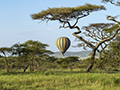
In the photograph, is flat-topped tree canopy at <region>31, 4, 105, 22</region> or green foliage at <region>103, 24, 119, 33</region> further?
green foliage at <region>103, 24, 119, 33</region>

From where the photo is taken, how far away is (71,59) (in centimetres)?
3978

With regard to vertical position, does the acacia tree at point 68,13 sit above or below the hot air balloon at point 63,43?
above

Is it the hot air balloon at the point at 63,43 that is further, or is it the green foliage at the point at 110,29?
the green foliage at the point at 110,29

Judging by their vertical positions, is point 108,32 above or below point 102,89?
above

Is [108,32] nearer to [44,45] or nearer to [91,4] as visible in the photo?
[91,4]

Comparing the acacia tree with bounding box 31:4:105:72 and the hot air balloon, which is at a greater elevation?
the acacia tree with bounding box 31:4:105:72

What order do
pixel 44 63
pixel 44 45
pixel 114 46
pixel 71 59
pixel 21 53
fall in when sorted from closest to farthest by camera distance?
1. pixel 114 46
2. pixel 21 53
3. pixel 44 45
4. pixel 44 63
5. pixel 71 59

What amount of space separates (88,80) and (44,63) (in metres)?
24.3

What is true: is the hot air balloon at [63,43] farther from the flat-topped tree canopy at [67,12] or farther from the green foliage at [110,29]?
the green foliage at [110,29]

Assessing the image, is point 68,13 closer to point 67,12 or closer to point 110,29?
point 67,12

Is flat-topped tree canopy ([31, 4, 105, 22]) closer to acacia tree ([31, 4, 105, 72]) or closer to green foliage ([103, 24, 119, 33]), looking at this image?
acacia tree ([31, 4, 105, 72])

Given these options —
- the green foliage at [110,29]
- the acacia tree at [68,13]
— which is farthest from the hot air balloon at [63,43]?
the green foliage at [110,29]

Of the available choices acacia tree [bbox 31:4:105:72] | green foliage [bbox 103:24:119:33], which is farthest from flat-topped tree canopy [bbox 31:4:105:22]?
green foliage [bbox 103:24:119:33]

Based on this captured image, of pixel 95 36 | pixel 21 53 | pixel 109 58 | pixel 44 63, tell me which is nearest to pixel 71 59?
pixel 44 63
